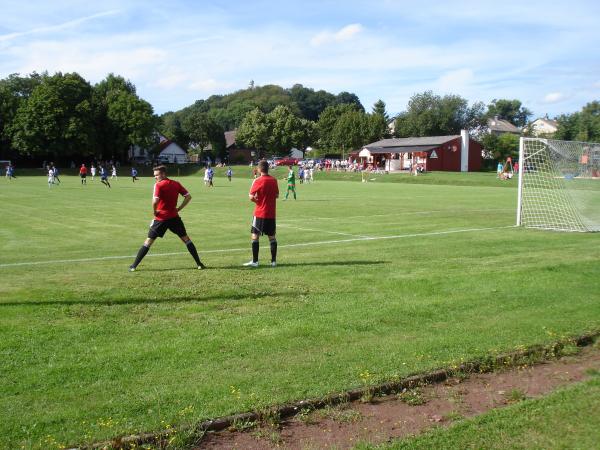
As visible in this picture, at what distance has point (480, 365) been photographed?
5.78m

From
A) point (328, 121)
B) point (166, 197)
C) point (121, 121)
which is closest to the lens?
point (166, 197)

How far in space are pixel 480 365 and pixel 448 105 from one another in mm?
110901

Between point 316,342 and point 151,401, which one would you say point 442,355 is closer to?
point 316,342

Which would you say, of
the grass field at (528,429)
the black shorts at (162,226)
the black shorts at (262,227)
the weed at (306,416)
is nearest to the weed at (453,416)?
the grass field at (528,429)

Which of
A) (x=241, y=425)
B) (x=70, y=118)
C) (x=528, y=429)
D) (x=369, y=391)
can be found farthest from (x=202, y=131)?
(x=528, y=429)

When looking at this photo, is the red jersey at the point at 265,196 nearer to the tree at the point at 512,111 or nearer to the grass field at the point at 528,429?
the grass field at the point at 528,429

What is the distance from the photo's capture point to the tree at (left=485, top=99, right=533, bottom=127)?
488 feet

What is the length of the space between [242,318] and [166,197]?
4.07m

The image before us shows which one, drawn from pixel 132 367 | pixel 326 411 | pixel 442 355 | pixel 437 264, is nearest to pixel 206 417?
pixel 326 411

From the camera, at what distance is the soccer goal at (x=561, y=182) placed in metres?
17.9

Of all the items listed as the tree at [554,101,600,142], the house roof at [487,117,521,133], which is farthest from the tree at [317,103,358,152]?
the tree at [554,101,600,142]

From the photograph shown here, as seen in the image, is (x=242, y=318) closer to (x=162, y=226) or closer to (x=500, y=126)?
→ (x=162, y=226)

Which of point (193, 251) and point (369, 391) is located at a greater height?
point (193, 251)

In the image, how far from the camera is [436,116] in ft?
353
